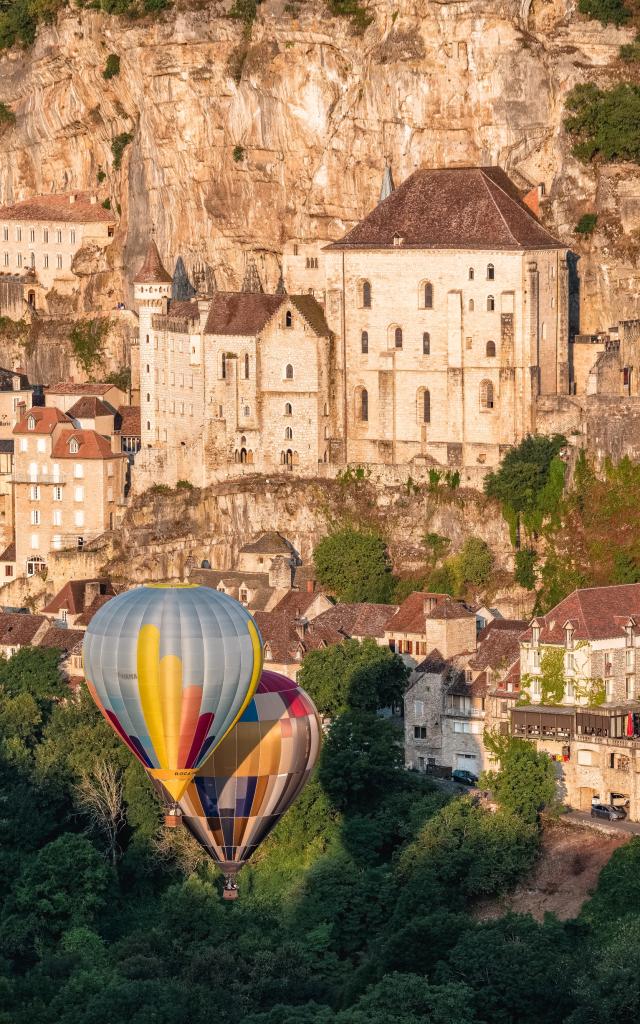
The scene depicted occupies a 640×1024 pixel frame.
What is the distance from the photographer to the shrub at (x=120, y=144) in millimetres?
117750

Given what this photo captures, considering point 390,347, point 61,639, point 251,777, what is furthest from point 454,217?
point 251,777

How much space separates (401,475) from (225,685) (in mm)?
24532

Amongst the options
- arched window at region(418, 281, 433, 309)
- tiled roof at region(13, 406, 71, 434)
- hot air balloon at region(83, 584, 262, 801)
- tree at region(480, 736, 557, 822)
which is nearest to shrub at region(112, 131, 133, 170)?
tiled roof at region(13, 406, 71, 434)

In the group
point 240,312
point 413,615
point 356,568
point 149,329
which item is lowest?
point 413,615

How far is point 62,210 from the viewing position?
4744 inches

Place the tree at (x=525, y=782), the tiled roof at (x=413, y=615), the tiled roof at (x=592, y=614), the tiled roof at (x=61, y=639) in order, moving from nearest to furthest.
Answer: the tree at (x=525, y=782) < the tiled roof at (x=592, y=614) < the tiled roof at (x=413, y=615) < the tiled roof at (x=61, y=639)

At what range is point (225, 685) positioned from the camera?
77.1 metres

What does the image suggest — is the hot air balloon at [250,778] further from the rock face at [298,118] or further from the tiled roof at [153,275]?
the tiled roof at [153,275]

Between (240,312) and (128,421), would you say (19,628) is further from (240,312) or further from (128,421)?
(240,312)

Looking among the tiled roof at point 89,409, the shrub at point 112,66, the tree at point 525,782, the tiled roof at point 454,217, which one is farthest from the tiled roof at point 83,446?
the tree at point 525,782

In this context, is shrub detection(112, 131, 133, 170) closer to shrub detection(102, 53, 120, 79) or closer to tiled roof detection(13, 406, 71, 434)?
shrub detection(102, 53, 120, 79)

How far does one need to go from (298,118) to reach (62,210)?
45.7ft

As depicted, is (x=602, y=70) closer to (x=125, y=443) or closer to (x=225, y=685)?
(x=125, y=443)

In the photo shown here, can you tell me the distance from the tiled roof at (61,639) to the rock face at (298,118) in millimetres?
15866
